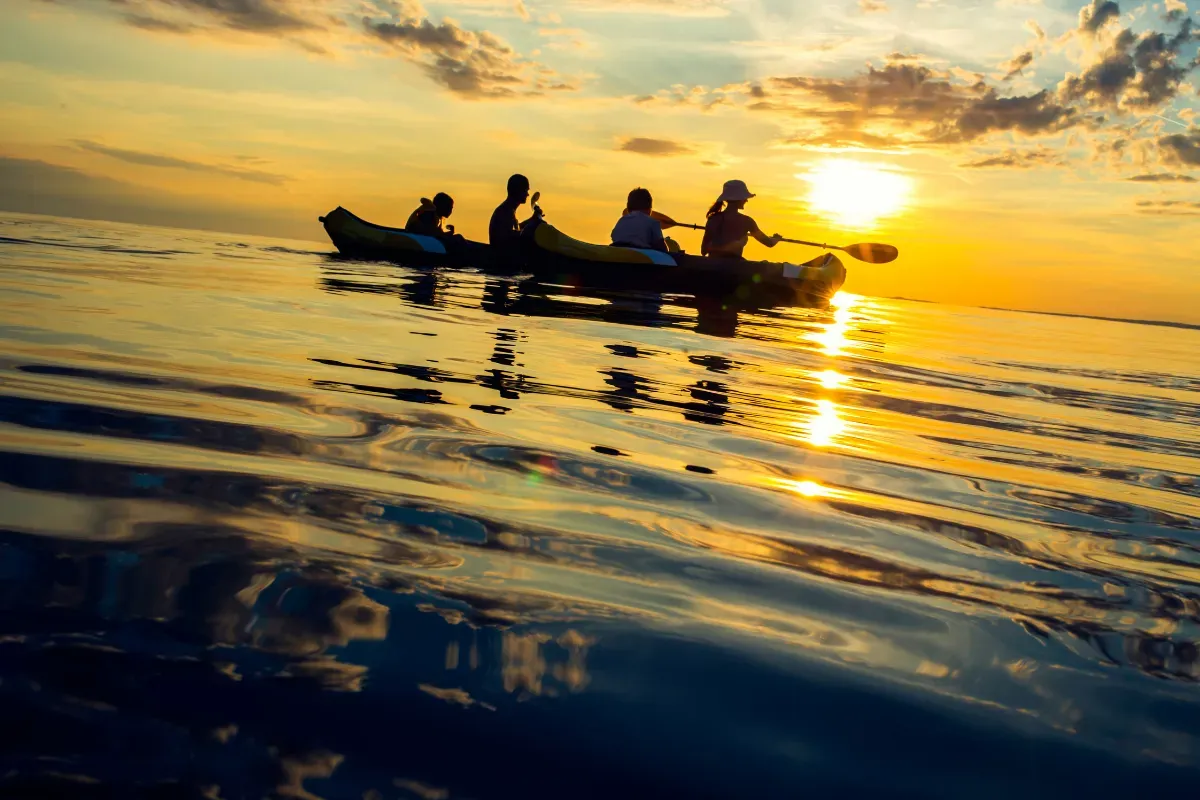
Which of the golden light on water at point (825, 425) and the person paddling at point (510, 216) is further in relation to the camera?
the person paddling at point (510, 216)

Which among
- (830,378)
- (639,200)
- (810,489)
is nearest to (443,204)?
(639,200)

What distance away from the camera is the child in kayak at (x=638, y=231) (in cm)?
1459

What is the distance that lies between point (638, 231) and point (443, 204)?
567cm

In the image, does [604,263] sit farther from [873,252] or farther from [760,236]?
[873,252]

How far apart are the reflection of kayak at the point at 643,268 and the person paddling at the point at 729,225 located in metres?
0.61

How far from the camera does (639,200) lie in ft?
49.0

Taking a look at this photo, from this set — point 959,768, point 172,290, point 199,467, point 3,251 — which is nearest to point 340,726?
point 959,768

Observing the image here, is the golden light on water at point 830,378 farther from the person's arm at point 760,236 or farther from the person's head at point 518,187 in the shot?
the person's head at point 518,187

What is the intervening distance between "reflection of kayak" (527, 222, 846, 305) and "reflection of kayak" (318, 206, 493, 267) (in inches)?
119

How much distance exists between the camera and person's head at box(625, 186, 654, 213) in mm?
14891

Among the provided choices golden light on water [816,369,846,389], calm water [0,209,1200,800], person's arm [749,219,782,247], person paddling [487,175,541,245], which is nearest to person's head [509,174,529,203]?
person paddling [487,175,541,245]

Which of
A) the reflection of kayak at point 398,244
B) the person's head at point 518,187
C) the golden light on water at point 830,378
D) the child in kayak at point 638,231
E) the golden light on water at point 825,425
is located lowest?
the golden light on water at point 825,425

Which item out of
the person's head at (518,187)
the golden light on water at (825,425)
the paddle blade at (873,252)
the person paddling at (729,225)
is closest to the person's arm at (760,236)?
the person paddling at (729,225)

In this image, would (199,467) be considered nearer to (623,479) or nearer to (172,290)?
(623,479)
